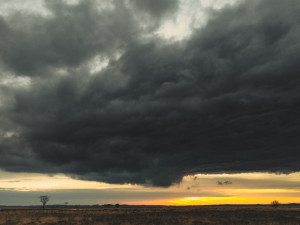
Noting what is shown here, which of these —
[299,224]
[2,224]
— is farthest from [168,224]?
[2,224]

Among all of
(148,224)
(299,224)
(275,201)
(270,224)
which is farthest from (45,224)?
(275,201)

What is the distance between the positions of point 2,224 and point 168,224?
27211 mm

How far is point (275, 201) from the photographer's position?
137750 millimetres

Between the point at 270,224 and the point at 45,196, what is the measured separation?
13388cm

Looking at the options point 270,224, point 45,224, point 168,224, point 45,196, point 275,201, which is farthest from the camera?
point 45,196

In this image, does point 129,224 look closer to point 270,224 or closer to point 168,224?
point 168,224

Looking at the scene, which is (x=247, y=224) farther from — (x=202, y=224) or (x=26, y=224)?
(x=26, y=224)

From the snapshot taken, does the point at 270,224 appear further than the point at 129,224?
No

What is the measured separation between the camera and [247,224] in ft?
137

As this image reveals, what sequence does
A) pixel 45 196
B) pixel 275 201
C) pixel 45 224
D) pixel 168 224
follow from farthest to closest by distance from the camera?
pixel 45 196, pixel 275 201, pixel 45 224, pixel 168 224

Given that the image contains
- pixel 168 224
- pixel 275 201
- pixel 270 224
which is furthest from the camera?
pixel 275 201

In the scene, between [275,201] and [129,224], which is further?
[275,201]

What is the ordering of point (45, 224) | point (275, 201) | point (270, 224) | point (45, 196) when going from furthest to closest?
point (45, 196) → point (275, 201) → point (45, 224) → point (270, 224)

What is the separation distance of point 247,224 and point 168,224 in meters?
11.8
